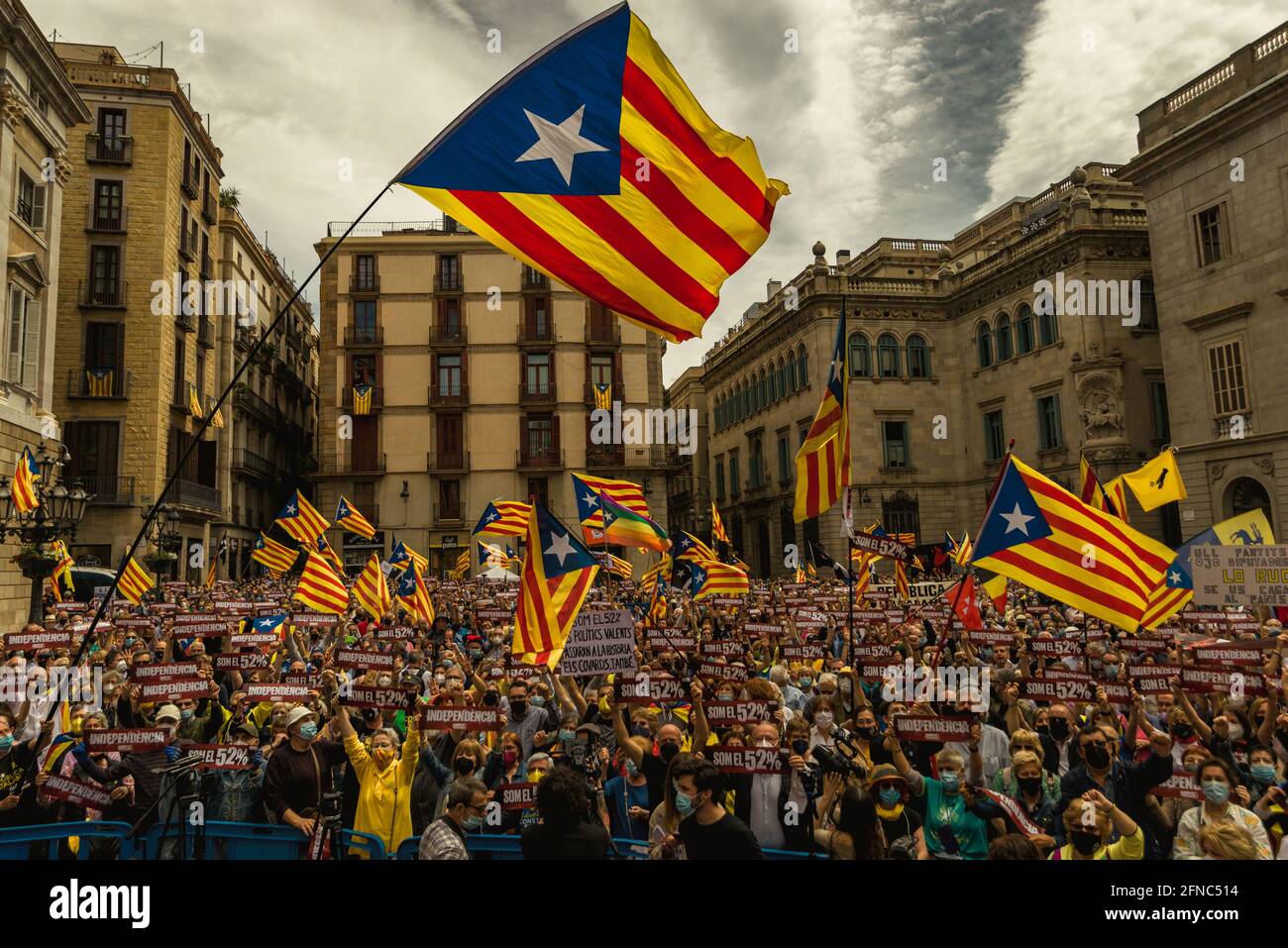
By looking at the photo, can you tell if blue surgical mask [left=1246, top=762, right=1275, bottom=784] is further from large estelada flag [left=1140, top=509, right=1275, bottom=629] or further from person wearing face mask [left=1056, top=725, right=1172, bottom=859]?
large estelada flag [left=1140, top=509, right=1275, bottom=629]

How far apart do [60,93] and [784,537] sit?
37.1 meters

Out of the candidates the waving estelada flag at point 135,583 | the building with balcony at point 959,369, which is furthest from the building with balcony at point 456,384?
the waving estelada flag at point 135,583

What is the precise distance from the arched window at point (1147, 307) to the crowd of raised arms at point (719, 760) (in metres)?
Result: 28.0

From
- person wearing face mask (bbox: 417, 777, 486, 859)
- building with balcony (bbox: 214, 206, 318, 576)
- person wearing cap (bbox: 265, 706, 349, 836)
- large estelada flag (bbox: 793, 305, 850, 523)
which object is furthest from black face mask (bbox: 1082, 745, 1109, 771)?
building with balcony (bbox: 214, 206, 318, 576)

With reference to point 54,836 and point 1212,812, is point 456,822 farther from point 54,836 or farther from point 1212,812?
point 1212,812

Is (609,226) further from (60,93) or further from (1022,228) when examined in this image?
(1022,228)

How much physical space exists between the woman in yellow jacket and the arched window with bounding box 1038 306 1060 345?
35.9 metres

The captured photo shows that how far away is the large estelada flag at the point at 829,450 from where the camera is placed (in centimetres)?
1018

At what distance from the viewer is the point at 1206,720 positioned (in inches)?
345

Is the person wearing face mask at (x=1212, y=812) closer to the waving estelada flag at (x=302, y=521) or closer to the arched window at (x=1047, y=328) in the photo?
the waving estelada flag at (x=302, y=521)

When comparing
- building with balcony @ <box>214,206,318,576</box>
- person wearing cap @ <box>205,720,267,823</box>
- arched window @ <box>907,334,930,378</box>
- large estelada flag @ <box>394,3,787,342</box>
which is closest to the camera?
large estelada flag @ <box>394,3,787,342</box>

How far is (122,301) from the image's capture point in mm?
34844

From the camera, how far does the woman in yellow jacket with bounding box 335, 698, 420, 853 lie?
6352 mm

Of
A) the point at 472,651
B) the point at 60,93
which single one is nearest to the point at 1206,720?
the point at 472,651
